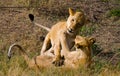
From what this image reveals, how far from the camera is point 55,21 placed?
1177 centimetres

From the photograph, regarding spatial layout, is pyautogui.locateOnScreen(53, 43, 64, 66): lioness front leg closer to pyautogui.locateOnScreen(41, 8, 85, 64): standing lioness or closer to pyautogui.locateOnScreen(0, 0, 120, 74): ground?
pyautogui.locateOnScreen(41, 8, 85, 64): standing lioness

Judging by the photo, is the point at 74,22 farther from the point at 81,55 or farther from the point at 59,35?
the point at 81,55

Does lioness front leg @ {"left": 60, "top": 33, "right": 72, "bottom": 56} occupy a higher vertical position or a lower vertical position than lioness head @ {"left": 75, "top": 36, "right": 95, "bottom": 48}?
lower

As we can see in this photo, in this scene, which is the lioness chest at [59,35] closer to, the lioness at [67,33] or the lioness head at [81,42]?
the lioness at [67,33]

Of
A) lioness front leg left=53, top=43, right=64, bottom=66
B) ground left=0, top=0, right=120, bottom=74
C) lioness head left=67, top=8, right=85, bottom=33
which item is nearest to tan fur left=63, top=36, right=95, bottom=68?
lioness front leg left=53, top=43, right=64, bottom=66

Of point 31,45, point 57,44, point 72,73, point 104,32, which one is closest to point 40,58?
point 57,44

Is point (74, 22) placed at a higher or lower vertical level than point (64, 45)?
higher

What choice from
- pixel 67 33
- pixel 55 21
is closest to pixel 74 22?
pixel 67 33

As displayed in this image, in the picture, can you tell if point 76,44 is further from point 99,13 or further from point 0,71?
point 99,13

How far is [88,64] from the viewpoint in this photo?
8320mm

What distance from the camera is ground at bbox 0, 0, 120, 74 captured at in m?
11.0

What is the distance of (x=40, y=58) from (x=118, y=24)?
3465 millimetres

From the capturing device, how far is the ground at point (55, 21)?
11.0 metres

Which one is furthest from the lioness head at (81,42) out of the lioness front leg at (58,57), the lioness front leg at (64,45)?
the lioness front leg at (58,57)
